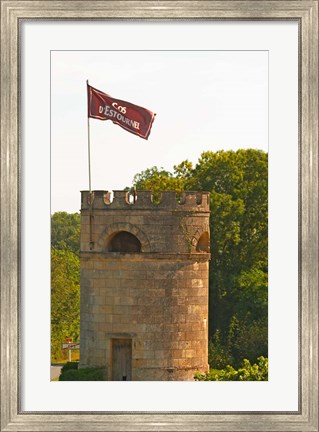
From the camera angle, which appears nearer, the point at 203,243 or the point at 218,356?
the point at 203,243

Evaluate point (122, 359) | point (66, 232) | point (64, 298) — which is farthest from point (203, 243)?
point (66, 232)

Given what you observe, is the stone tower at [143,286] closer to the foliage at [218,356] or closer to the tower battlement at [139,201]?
the tower battlement at [139,201]

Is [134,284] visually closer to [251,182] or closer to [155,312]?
[155,312]

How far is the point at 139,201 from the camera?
103ft

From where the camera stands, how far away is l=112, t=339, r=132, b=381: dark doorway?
31016mm

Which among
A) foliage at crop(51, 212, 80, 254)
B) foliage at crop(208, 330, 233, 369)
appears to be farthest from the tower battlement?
foliage at crop(51, 212, 80, 254)

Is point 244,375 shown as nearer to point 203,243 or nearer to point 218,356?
point 203,243

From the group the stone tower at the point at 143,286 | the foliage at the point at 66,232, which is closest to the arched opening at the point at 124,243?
the stone tower at the point at 143,286

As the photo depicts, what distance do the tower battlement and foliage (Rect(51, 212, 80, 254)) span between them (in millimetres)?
19607

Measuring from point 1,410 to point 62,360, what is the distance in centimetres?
2619

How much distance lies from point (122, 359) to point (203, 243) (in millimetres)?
4151

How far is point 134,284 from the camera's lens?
3094cm

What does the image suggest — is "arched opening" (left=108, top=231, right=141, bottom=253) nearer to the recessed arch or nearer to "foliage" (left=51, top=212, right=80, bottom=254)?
the recessed arch

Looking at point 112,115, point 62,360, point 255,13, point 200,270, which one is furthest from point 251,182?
point 255,13
